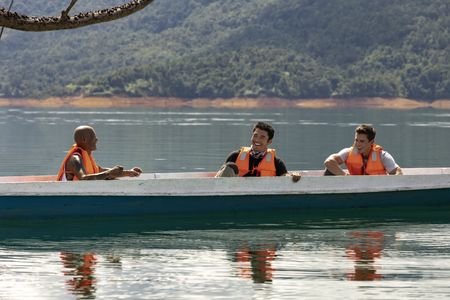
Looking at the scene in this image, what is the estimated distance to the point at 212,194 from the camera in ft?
51.0

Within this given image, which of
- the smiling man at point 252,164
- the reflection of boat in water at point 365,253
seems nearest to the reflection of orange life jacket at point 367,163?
the smiling man at point 252,164

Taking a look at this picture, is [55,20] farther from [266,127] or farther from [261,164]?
[261,164]

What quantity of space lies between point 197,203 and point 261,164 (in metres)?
1.07

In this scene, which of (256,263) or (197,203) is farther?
(197,203)

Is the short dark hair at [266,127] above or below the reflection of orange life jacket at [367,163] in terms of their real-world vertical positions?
above

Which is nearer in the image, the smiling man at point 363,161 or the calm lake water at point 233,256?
the calm lake water at point 233,256

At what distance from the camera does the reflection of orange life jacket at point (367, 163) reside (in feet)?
53.4

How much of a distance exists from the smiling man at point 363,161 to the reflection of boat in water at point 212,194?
0.24 metres

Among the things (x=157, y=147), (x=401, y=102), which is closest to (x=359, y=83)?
(x=401, y=102)

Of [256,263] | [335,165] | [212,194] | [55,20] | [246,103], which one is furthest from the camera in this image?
[246,103]

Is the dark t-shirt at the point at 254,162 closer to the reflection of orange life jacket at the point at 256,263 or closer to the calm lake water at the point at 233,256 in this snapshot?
the calm lake water at the point at 233,256

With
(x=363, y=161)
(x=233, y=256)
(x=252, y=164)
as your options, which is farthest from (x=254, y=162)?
(x=233, y=256)

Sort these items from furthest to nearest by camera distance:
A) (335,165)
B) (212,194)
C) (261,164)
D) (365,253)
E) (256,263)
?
(335,165)
(261,164)
(212,194)
(365,253)
(256,263)

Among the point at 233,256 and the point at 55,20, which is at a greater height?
the point at 55,20
